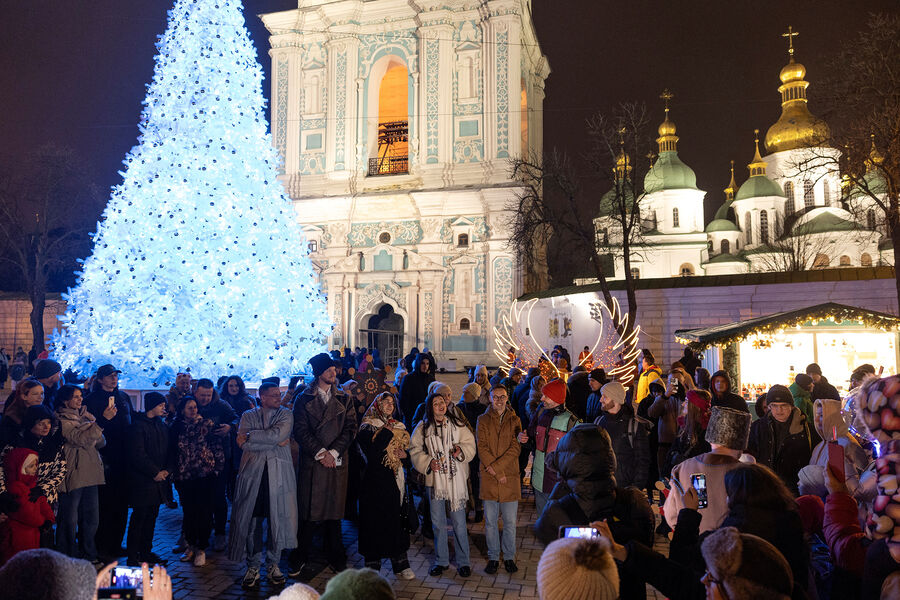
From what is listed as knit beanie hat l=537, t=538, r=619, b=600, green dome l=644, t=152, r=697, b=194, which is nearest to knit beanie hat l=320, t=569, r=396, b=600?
knit beanie hat l=537, t=538, r=619, b=600

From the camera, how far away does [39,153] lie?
2552 cm

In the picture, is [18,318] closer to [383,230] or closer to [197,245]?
[383,230]

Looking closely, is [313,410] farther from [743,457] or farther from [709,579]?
[709,579]

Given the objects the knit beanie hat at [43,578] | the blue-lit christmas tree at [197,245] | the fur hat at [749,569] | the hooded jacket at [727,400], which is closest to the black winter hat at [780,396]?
the hooded jacket at [727,400]

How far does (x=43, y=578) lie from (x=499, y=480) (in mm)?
3852

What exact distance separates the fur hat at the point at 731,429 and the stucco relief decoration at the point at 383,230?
2221cm

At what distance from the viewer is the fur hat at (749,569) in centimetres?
192

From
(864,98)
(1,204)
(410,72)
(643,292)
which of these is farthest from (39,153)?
(864,98)

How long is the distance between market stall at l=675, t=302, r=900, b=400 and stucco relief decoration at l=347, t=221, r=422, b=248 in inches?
589

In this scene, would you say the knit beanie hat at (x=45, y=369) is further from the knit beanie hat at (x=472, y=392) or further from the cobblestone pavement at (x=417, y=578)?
the knit beanie hat at (x=472, y=392)

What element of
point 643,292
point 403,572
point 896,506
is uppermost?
point 643,292

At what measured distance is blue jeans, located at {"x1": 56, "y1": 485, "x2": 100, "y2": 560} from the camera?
512 centimetres

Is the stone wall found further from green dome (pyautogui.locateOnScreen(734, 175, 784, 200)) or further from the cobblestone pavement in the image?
green dome (pyautogui.locateOnScreen(734, 175, 784, 200))

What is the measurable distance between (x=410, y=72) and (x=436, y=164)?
13.7 ft
